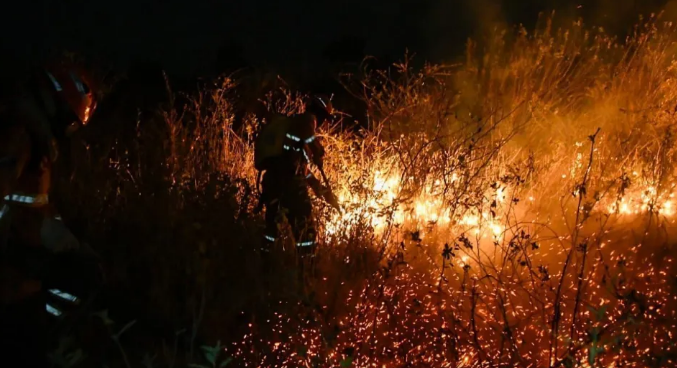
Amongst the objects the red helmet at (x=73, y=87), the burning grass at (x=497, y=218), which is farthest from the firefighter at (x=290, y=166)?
the red helmet at (x=73, y=87)

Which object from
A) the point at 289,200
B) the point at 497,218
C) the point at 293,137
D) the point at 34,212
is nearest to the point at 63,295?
the point at 34,212

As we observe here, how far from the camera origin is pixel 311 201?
18.7ft

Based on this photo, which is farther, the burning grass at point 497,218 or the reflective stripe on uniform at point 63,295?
the burning grass at point 497,218

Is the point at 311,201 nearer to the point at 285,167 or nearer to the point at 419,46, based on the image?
the point at 285,167

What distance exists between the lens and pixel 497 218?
5.80m

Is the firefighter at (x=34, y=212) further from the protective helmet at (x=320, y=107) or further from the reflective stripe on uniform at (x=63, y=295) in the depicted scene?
the protective helmet at (x=320, y=107)

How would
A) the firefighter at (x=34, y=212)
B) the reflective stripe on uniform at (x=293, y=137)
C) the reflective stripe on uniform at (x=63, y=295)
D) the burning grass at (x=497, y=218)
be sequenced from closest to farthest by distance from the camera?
the firefighter at (x=34, y=212) < the reflective stripe on uniform at (x=63, y=295) < the burning grass at (x=497, y=218) < the reflective stripe on uniform at (x=293, y=137)

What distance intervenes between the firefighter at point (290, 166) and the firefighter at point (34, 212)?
2.03m

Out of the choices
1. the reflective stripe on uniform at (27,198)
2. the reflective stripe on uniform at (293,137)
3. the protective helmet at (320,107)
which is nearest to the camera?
the reflective stripe on uniform at (27,198)

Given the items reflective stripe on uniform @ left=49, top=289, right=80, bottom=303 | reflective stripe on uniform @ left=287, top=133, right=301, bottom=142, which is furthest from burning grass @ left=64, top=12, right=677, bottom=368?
reflective stripe on uniform @ left=49, top=289, right=80, bottom=303

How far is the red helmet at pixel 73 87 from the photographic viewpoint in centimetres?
337

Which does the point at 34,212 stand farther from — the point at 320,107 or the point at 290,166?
the point at 320,107

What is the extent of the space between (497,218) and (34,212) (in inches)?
148

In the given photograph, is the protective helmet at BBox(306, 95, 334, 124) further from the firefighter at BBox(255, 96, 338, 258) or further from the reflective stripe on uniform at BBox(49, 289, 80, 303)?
the reflective stripe on uniform at BBox(49, 289, 80, 303)
